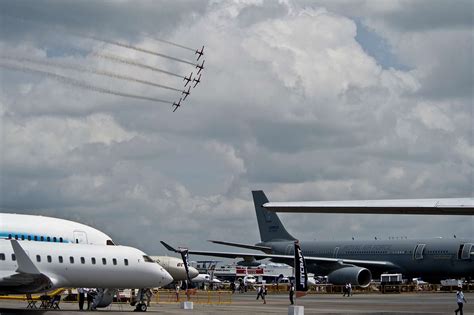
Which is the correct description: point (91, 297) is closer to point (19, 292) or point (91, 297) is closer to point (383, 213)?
point (19, 292)

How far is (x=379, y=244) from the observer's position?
93.5 metres

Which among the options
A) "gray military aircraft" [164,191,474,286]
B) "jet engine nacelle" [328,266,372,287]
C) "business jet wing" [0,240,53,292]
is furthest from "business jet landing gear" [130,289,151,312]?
"jet engine nacelle" [328,266,372,287]

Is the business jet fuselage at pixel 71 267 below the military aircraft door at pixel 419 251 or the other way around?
below

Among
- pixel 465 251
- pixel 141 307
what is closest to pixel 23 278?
pixel 141 307

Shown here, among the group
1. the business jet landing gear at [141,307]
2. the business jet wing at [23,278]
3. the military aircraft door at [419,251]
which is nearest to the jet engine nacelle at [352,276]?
the military aircraft door at [419,251]

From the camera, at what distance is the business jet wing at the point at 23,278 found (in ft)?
122

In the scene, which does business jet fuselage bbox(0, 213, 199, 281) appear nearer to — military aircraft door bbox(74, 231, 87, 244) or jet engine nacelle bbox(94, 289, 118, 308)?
military aircraft door bbox(74, 231, 87, 244)

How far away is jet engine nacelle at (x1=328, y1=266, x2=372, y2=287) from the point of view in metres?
84.1

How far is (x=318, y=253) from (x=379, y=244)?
291 inches

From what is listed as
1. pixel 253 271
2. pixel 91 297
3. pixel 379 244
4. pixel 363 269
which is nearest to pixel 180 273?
pixel 91 297

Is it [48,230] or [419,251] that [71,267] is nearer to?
[48,230]

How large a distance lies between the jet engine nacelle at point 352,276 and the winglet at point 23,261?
5048 cm

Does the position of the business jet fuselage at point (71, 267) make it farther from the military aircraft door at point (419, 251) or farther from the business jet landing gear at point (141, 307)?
the military aircraft door at point (419, 251)

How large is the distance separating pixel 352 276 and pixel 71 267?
157 feet
